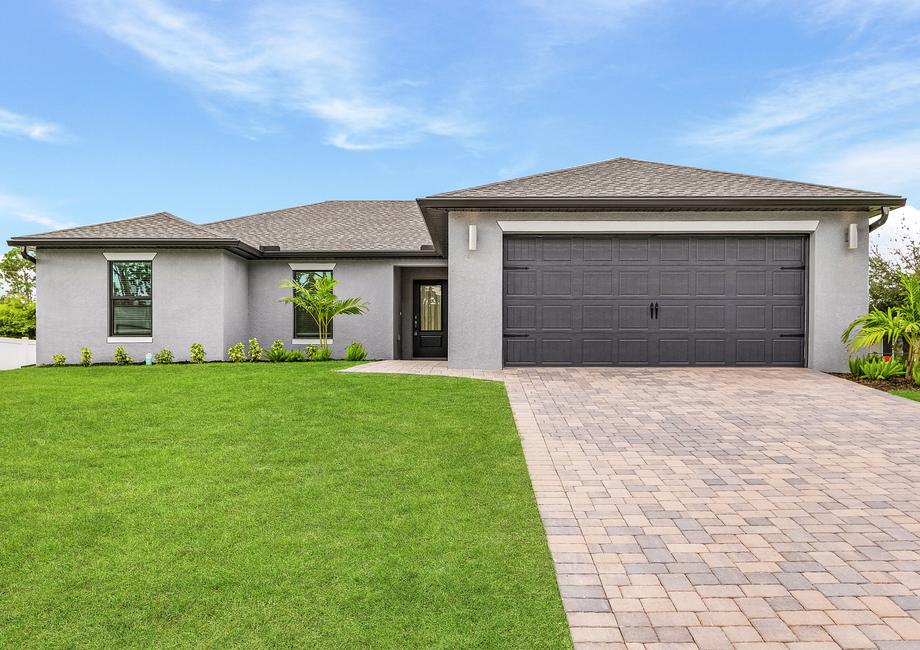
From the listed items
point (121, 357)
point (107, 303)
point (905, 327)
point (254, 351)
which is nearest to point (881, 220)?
point (905, 327)

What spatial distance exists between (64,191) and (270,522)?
30.0 m

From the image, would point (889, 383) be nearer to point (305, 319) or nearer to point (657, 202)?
point (657, 202)

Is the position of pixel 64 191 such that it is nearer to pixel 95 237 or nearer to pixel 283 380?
pixel 95 237

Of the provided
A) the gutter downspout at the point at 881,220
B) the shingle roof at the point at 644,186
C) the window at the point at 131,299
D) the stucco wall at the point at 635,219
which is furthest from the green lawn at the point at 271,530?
the gutter downspout at the point at 881,220

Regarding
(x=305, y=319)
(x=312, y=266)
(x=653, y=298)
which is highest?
(x=312, y=266)

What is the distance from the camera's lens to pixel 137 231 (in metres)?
14.2

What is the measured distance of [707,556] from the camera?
342cm

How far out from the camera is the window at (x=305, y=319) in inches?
621

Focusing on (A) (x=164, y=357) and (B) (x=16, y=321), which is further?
(B) (x=16, y=321)

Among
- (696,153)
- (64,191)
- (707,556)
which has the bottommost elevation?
(707,556)

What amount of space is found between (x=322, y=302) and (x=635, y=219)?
7.99 metres

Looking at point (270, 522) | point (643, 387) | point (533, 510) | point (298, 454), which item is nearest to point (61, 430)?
point (298, 454)

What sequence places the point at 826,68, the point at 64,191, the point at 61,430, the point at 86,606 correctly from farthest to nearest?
1. the point at 64,191
2. the point at 826,68
3. the point at 61,430
4. the point at 86,606

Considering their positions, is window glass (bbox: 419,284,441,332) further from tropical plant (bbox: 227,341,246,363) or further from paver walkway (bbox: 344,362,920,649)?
paver walkway (bbox: 344,362,920,649)
